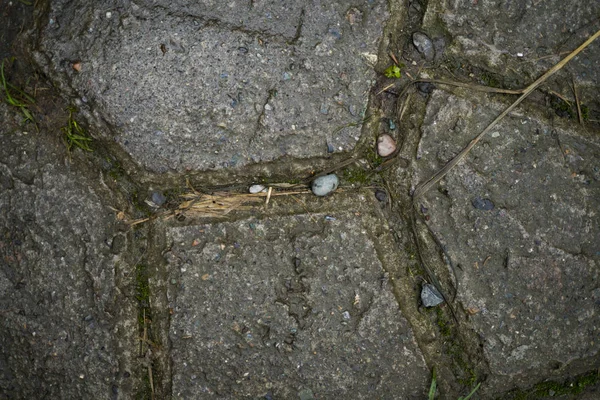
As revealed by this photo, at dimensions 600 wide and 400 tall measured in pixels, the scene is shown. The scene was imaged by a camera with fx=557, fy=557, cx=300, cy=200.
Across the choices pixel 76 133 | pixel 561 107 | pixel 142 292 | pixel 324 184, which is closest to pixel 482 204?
pixel 561 107

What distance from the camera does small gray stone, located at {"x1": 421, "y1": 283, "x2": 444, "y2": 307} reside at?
2100 mm

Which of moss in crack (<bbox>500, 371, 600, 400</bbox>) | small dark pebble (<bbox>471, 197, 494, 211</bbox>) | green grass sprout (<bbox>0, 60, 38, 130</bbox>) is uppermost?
green grass sprout (<bbox>0, 60, 38, 130</bbox>)

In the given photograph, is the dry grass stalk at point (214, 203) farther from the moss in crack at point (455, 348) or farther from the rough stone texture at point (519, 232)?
the moss in crack at point (455, 348)

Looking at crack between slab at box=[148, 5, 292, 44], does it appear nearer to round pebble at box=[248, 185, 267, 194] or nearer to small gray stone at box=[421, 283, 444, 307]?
round pebble at box=[248, 185, 267, 194]

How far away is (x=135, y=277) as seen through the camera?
2.06m

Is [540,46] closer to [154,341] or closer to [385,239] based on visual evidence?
[385,239]

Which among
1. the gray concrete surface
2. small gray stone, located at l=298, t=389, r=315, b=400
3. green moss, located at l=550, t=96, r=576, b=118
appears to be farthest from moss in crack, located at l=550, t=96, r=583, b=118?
small gray stone, located at l=298, t=389, r=315, b=400

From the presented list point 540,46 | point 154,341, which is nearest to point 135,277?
point 154,341

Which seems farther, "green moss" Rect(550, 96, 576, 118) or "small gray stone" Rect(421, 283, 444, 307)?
"green moss" Rect(550, 96, 576, 118)

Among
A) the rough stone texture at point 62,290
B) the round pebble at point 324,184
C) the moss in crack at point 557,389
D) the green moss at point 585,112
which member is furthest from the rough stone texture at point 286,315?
the green moss at point 585,112

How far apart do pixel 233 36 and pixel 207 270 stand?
874 millimetres

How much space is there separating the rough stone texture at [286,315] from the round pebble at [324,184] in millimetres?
108

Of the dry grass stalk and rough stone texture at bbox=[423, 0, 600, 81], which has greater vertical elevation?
rough stone texture at bbox=[423, 0, 600, 81]

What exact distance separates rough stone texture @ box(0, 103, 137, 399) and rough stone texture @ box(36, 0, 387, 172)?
0.98ft
